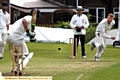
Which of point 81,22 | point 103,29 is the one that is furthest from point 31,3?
point 103,29

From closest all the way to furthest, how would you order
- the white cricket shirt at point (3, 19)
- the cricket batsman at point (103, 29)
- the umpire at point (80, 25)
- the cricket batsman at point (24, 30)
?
the cricket batsman at point (24, 30) < the white cricket shirt at point (3, 19) < the cricket batsman at point (103, 29) < the umpire at point (80, 25)

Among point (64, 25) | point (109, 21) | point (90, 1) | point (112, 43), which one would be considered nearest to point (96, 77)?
point (109, 21)

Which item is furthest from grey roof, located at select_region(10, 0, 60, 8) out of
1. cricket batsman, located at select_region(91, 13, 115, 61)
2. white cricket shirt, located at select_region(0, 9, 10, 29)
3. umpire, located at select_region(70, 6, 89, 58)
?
white cricket shirt, located at select_region(0, 9, 10, 29)

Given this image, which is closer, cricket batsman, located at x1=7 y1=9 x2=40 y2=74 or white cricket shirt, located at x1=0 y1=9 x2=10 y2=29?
cricket batsman, located at x1=7 y1=9 x2=40 y2=74

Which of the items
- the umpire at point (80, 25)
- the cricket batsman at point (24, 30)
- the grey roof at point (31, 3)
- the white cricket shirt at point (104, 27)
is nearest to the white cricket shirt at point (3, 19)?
the cricket batsman at point (24, 30)

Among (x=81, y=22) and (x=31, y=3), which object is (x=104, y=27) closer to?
(x=81, y=22)

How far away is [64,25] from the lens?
42.3 metres

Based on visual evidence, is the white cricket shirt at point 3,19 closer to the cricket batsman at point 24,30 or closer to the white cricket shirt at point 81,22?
the cricket batsman at point 24,30

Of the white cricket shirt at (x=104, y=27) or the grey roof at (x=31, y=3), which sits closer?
the white cricket shirt at (x=104, y=27)

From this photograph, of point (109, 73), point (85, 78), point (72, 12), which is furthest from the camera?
point (72, 12)

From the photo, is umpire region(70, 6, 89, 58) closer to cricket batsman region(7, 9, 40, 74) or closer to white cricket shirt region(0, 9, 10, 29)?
white cricket shirt region(0, 9, 10, 29)

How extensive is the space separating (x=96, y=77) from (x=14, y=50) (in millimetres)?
2222

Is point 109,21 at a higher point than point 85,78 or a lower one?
higher

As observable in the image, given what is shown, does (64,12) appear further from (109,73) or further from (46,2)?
(109,73)
